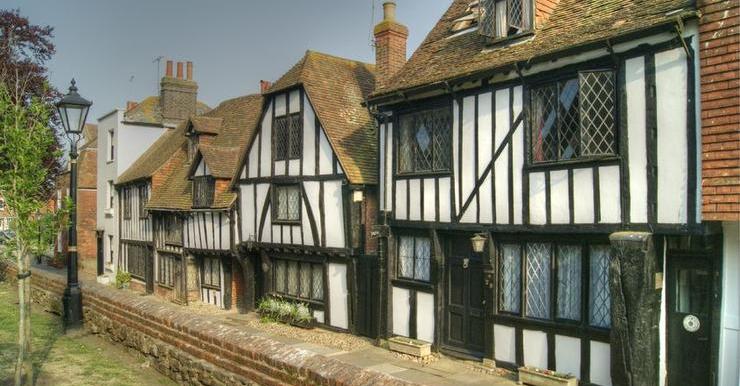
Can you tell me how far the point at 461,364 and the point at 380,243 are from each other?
10.7 feet

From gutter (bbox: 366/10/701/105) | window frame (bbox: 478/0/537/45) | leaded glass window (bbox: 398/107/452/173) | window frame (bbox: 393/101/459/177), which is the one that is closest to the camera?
gutter (bbox: 366/10/701/105)

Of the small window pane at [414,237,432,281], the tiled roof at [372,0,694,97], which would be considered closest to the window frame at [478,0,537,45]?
the tiled roof at [372,0,694,97]

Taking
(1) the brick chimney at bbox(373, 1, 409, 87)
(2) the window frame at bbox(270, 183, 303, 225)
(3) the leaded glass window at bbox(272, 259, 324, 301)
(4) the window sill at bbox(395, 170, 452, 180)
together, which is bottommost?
(3) the leaded glass window at bbox(272, 259, 324, 301)

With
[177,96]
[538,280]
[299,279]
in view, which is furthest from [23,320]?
[177,96]

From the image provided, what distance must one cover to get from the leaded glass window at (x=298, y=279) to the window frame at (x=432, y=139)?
4.45 m

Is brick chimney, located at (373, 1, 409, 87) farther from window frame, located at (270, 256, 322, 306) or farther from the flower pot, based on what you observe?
the flower pot

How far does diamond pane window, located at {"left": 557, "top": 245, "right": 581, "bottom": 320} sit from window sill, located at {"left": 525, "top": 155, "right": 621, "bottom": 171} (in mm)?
1362

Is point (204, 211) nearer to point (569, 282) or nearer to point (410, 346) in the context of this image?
point (410, 346)

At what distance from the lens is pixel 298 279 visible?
1717 centimetres

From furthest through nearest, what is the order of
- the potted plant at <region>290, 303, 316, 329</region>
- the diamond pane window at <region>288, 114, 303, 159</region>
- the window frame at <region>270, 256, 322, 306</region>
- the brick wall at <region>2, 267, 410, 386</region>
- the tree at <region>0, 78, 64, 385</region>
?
the diamond pane window at <region>288, 114, 303, 159</region>, the potted plant at <region>290, 303, 316, 329</region>, the window frame at <region>270, 256, 322, 306</region>, the tree at <region>0, 78, 64, 385</region>, the brick wall at <region>2, 267, 410, 386</region>

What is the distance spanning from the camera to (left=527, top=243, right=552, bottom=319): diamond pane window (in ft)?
34.8

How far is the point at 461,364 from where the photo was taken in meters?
11.9

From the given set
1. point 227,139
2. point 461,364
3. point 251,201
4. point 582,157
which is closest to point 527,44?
point 582,157

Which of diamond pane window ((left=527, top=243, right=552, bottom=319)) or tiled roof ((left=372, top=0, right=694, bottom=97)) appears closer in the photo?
tiled roof ((left=372, top=0, right=694, bottom=97))
